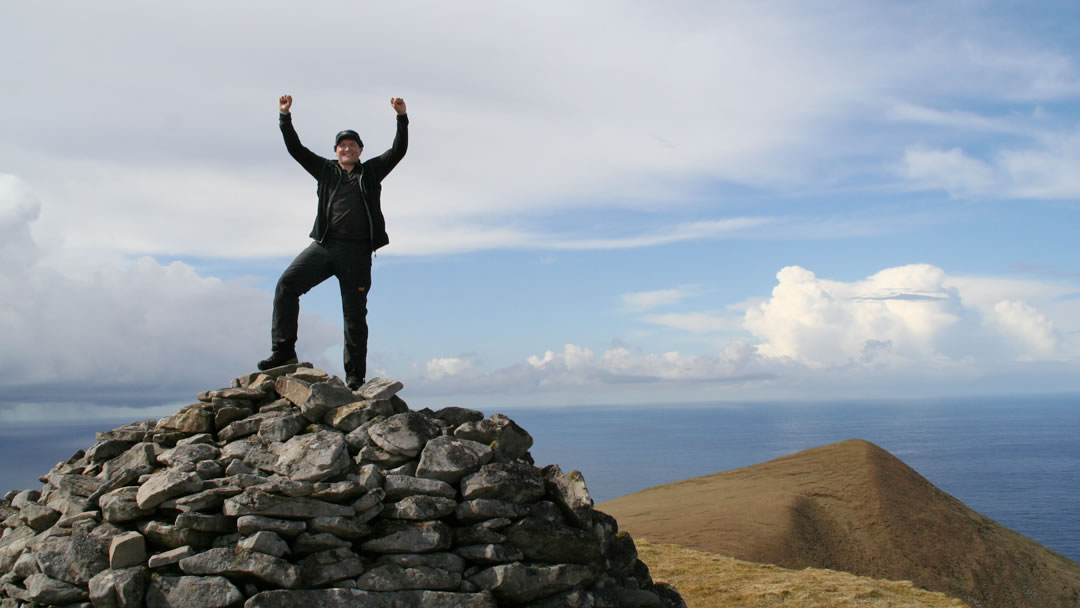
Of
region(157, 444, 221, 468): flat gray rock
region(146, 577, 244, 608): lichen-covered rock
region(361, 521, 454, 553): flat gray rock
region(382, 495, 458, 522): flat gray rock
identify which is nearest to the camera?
region(146, 577, 244, 608): lichen-covered rock

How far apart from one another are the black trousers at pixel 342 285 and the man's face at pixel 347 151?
1.24 meters

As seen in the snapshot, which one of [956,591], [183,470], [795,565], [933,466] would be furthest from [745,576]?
[933,466]

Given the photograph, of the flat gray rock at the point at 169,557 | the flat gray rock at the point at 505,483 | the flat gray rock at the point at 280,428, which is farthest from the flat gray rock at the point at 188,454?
the flat gray rock at the point at 505,483

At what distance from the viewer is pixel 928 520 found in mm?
28109

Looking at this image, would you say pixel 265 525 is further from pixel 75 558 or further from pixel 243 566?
pixel 75 558

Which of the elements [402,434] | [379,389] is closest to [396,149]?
[379,389]

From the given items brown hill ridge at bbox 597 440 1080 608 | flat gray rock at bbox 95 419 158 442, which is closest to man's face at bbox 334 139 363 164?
flat gray rock at bbox 95 419 158 442

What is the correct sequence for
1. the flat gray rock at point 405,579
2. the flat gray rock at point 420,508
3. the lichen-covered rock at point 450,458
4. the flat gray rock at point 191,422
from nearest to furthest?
1. the flat gray rock at point 405,579
2. the flat gray rock at point 420,508
3. the lichen-covered rock at point 450,458
4. the flat gray rock at point 191,422

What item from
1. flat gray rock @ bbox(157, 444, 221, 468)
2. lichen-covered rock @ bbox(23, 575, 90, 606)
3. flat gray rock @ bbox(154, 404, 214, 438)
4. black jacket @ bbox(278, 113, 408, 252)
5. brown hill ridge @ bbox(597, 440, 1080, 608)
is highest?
black jacket @ bbox(278, 113, 408, 252)

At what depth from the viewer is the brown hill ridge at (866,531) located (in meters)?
25.4

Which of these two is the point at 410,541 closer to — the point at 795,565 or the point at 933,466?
the point at 795,565

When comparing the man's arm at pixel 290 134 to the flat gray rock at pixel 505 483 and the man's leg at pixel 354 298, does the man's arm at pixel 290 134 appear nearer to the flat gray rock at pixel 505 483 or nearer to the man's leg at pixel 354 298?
the man's leg at pixel 354 298

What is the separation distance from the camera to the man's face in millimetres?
11680

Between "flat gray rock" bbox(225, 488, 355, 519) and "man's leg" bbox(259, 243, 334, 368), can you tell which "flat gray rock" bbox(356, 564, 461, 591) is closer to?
"flat gray rock" bbox(225, 488, 355, 519)
